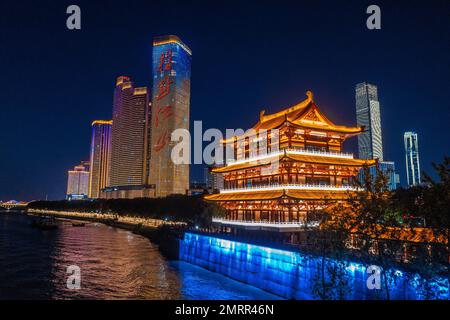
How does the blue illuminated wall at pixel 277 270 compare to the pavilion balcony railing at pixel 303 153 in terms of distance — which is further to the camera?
the pavilion balcony railing at pixel 303 153

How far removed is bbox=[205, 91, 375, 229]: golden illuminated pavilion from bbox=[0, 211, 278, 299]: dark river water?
10.8m

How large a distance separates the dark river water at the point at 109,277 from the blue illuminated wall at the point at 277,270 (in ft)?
4.11

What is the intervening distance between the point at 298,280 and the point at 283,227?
11.3 metres

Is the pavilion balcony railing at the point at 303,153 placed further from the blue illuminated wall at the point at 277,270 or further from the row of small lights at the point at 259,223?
the blue illuminated wall at the point at 277,270

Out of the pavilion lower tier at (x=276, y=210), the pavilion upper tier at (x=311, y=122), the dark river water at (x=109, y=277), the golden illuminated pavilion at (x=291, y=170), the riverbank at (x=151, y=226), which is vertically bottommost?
the dark river water at (x=109, y=277)

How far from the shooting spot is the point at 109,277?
142 feet

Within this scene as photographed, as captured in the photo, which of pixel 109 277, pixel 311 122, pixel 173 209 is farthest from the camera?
pixel 173 209

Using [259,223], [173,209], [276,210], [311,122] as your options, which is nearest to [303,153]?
[311,122]

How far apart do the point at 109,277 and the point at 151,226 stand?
6343 centimetres

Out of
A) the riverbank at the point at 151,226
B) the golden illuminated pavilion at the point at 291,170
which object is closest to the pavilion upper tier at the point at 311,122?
the golden illuminated pavilion at the point at 291,170

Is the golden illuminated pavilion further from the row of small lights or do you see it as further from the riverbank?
the riverbank

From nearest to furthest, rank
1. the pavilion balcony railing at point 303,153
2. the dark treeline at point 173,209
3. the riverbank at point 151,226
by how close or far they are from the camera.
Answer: the pavilion balcony railing at point 303,153
the riverbank at point 151,226
the dark treeline at point 173,209

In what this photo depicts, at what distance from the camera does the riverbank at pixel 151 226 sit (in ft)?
200

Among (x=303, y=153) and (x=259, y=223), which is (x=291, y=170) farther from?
(x=259, y=223)
